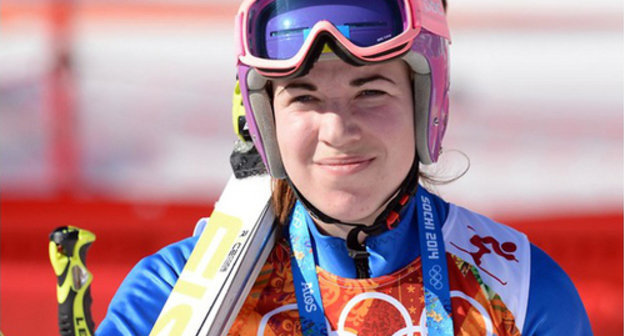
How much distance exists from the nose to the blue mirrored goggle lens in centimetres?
14

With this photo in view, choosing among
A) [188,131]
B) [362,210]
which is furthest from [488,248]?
[188,131]

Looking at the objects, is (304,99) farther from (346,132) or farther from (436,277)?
(436,277)

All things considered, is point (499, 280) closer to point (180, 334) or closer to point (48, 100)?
point (180, 334)

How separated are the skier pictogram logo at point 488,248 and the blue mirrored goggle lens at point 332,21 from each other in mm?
545

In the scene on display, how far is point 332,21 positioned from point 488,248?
66cm

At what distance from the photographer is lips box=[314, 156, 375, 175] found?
1.87 meters

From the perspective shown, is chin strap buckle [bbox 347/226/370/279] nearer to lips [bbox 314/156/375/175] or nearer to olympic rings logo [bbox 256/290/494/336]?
olympic rings logo [bbox 256/290/494/336]

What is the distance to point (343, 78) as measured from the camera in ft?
6.09

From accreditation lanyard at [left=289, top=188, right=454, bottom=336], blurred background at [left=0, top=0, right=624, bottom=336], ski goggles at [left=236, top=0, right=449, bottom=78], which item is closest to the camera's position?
ski goggles at [left=236, top=0, right=449, bottom=78]

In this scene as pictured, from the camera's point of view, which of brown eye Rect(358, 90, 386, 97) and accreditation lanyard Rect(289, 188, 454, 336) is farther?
accreditation lanyard Rect(289, 188, 454, 336)

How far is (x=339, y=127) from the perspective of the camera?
72.6 inches

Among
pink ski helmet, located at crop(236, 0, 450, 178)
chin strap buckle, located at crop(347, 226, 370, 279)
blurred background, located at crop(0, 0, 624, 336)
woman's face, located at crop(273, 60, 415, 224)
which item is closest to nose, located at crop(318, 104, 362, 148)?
woman's face, located at crop(273, 60, 415, 224)

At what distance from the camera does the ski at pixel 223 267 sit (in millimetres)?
1998

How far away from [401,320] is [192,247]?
0.53m
